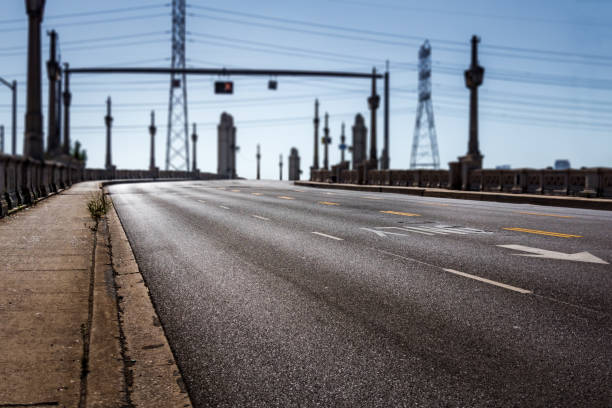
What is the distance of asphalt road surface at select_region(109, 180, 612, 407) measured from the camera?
3.81m

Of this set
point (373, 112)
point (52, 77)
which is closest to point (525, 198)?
point (373, 112)

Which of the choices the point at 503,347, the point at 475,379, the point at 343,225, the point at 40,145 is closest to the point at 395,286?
the point at 503,347

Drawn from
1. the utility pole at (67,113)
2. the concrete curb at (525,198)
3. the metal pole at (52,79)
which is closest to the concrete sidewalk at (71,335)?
the concrete curb at (525,198)

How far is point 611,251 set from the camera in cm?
966

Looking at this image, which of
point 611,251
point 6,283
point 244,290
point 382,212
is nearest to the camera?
point 6,283

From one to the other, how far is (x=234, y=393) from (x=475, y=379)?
1.58 metres

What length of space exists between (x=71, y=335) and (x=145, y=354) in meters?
0.60

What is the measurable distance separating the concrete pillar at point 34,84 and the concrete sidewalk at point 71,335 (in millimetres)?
13410

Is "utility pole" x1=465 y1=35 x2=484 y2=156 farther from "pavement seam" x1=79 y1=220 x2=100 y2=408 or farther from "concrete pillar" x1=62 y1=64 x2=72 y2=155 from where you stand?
"concrete pillar" x1=62 y1=64 x2=72 y2=155

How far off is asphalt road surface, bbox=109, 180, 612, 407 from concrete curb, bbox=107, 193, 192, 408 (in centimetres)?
12

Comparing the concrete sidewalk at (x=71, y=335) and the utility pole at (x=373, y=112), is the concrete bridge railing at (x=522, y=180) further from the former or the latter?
the concrete sidewalk at (x=71, y=335)

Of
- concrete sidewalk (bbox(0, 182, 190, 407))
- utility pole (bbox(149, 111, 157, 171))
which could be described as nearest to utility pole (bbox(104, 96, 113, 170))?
utility pole (bbox(149, 111, 157, 171))

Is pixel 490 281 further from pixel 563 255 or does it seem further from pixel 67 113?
pixel 67 113

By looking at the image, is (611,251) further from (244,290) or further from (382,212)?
(382,212)
